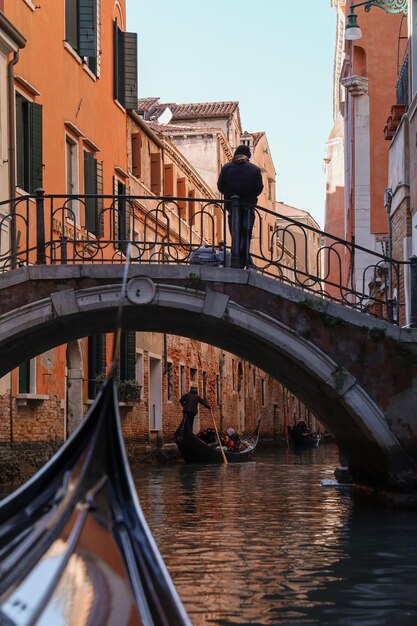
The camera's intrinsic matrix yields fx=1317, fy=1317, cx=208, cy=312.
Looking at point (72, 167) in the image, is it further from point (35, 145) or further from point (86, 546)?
point (86, 546)

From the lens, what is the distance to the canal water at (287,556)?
19.9 feet

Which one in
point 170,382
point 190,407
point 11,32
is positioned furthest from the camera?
point 170,382

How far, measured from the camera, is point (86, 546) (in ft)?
14.9

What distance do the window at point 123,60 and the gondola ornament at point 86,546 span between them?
15580 millimetres

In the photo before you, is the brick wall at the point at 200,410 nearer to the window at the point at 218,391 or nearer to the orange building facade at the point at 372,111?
the window at the point at 218,391

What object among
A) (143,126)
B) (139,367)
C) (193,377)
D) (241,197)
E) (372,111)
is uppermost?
(143,126)

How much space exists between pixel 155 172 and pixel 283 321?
1429cm

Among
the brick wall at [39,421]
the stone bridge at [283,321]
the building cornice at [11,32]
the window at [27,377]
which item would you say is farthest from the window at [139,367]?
the stone bridge at [283,321]

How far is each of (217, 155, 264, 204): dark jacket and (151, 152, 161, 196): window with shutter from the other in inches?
524

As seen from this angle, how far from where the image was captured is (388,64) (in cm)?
1908

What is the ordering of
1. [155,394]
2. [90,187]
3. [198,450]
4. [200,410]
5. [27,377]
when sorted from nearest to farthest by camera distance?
1. [27,377]
2. [90,187]
3. [198,450]
4. [155,394]
5. [200,410]

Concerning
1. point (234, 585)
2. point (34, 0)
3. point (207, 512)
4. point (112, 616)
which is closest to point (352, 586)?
point (234, 585)

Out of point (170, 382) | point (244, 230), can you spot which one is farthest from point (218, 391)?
point (244, 230)

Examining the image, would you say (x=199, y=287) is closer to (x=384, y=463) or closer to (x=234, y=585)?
(x=384, y=463)
